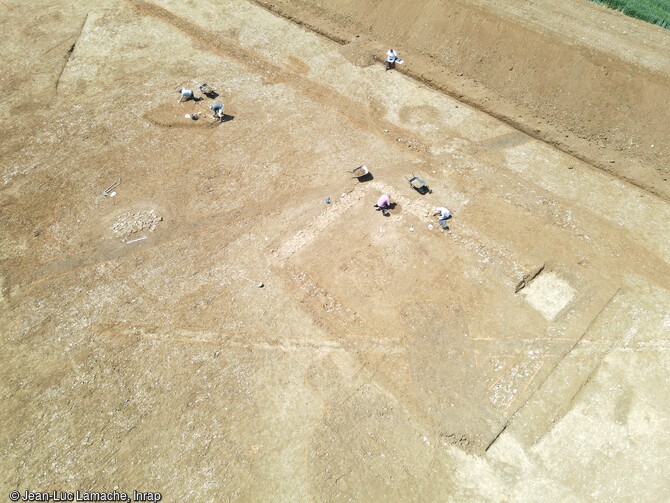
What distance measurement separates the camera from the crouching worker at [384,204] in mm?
14289

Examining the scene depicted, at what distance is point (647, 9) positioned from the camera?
1945 centimetres

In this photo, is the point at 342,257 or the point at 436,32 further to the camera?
the point at 436,32

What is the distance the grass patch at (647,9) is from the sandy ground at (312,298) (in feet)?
29.9

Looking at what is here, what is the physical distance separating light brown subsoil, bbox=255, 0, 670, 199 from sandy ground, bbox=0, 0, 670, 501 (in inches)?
48.4

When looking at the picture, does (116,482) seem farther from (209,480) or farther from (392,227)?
(392,227)

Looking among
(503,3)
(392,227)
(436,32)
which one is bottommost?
(392,227)

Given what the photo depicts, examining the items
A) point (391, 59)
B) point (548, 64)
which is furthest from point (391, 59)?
point (548, 64)

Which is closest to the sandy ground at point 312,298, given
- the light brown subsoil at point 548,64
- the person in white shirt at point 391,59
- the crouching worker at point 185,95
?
the crouching worker at point 185,95

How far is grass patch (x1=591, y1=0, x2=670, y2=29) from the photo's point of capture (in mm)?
19156

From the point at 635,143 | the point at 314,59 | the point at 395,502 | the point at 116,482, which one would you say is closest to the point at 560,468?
the point at 395,502

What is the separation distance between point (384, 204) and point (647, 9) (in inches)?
664

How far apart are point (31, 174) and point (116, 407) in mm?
9806

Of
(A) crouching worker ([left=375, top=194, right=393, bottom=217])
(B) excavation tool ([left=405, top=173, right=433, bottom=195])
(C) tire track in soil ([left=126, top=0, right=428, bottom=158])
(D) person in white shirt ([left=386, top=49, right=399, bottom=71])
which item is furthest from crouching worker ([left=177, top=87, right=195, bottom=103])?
(B) excavation tool ([left=405, top=173, right=433, bottom=195])

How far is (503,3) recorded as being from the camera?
19953 mm
